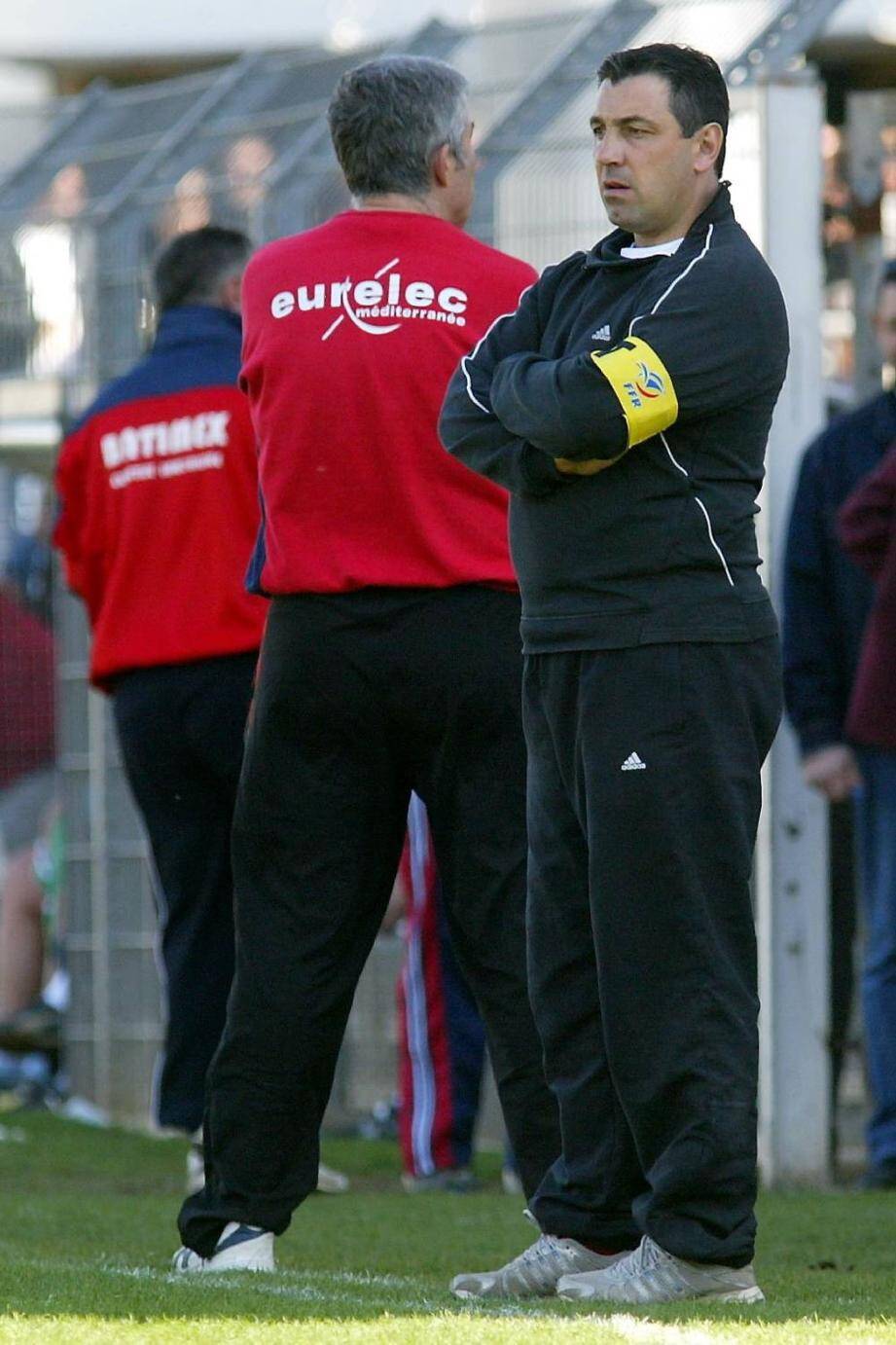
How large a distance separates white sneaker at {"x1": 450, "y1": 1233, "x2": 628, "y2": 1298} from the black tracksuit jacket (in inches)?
39.1

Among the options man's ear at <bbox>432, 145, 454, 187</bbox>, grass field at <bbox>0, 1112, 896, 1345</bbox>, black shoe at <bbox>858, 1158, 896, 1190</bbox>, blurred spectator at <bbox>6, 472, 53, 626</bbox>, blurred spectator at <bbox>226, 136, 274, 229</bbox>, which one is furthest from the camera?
blurred spectator at <bbox>6, 472, 53, 626</bbox>

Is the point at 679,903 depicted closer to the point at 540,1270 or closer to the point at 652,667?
the point at 652,667

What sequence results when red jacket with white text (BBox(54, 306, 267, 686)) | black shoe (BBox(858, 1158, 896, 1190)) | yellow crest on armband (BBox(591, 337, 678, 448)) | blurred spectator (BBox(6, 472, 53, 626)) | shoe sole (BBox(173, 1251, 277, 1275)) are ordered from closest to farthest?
yellow crest on armband (BBox(591, 337, 678, 448)) → shoe sole (BBox(173, 1251, 277, 1275)) → red jacket with white text (BBox(54, 306, 267, 686)) → black shoe (BBox(858, 1158, 896, 1190)) → blurred spectator (BBox(6, 472, 53, 626))

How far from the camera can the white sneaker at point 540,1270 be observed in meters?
4.28

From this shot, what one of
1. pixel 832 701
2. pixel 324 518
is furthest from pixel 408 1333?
pixel 832 701

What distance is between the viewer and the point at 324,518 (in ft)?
15.3

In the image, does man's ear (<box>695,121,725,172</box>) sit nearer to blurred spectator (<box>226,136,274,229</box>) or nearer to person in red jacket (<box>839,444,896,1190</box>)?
person in red jacket (<box>839,444,896,1190</box>)

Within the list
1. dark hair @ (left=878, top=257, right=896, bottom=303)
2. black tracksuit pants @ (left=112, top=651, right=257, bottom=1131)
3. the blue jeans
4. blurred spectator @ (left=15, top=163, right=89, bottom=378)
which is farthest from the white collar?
blurred spectator @ (left=15, top=163, right=89, bottom=378)

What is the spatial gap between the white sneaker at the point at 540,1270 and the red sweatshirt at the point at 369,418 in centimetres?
117

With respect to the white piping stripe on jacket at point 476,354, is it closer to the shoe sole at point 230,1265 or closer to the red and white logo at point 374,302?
the red and white logo at point 374,302

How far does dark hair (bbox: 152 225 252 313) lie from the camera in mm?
6738

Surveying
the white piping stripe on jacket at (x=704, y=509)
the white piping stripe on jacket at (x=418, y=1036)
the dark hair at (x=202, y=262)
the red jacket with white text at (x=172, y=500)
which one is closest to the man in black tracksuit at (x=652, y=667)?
the white piping stripe on jacket at (x=704, y=509)

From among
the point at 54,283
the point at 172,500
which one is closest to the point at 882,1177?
the point at 172,500

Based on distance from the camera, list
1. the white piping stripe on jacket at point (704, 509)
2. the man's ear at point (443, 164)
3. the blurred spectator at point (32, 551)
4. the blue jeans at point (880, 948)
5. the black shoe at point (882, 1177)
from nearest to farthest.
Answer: the white piping stripe on jacket at point (704, 509) < the man's ear at point (443, 164) < the black shoe at point (882, 1177) < the blue jeans at point (880, 948) < the blurred spectator at point (32, 551)
